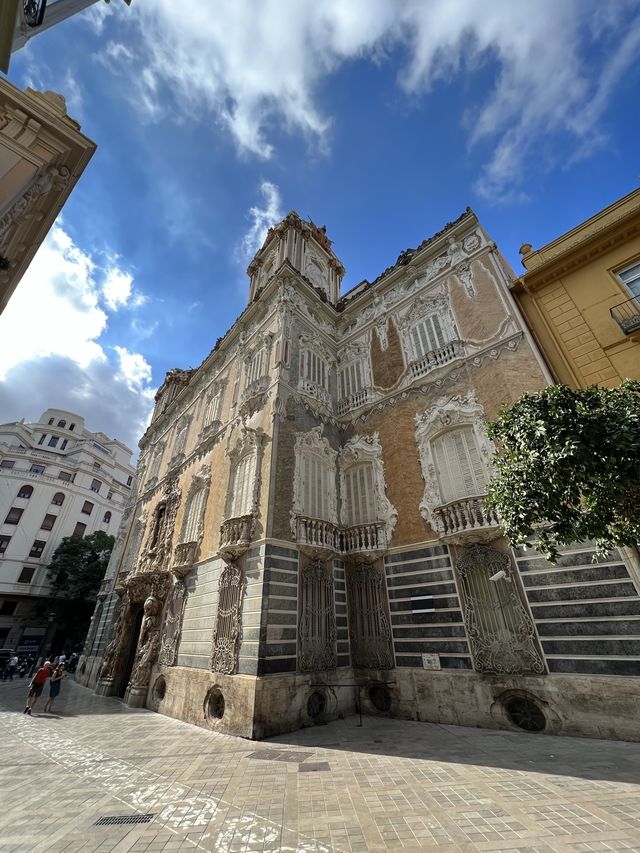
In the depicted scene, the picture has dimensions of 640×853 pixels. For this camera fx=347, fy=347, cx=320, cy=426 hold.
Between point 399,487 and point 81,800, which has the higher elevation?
point 399,487


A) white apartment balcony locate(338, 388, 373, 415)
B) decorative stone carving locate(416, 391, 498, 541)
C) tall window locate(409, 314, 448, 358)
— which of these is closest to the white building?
white apartment balcony locate(338, 388, 373, 415)

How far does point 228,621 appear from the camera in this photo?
10.2 meters

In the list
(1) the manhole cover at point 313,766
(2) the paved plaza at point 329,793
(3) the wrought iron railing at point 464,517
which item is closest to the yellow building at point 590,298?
(3) the wrought iron railing at point 464,517

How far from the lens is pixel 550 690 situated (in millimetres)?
7645

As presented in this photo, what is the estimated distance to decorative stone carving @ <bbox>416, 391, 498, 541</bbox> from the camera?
10570 millimetres

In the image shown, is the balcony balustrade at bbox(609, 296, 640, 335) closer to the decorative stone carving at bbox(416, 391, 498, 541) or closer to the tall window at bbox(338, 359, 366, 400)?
the decorative stone carving at bbox(416, 391, 498, 541)

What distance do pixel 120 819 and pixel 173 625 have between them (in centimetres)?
984

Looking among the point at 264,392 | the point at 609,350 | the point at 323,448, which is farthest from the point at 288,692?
the point at 609,350

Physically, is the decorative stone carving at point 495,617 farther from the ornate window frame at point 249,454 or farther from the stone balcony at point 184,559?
the stone balcony at point 184,559

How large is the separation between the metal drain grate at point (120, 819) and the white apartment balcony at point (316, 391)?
38.6 ft

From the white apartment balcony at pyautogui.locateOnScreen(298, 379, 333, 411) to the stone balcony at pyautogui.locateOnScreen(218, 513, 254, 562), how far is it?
5.69 m

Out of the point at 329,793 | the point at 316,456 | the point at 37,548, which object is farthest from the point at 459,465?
the point at 37,548

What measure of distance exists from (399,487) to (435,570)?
9.37ft

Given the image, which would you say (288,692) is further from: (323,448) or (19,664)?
(19,664)
